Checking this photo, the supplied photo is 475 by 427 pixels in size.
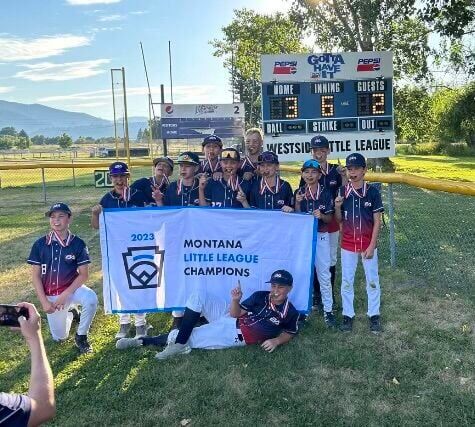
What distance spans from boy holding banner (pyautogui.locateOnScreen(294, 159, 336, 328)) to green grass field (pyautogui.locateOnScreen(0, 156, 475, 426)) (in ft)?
1.06

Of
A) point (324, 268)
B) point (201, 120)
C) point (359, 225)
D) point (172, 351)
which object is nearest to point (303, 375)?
point (172, 351)

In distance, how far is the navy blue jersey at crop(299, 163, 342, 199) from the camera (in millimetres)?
5970

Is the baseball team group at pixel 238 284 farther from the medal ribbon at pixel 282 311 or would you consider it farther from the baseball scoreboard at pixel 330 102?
the baseball scoreboard at pixel 330 102

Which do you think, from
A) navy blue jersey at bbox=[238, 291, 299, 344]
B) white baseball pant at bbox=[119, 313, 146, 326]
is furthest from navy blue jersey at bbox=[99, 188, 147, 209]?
navy blue jersey at bbox=[238, 291, 299, 344]

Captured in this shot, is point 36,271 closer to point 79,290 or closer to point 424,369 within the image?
point 79,290

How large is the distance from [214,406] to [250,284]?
1.87 metres

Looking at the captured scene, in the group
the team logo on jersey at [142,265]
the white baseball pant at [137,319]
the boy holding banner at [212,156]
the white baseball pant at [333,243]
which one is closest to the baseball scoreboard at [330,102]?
the boy holding banner at [212,156]

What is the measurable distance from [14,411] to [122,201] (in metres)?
3.99

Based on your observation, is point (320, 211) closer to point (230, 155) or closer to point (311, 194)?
point (311, 194)

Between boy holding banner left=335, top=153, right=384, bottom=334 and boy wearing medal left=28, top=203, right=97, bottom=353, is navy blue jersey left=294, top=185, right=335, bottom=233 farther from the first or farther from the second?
boy wearing medal left=28, top=203, right=97, bottom=353

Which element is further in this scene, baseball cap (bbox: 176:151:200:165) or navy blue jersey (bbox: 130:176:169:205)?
navy blue jersey (bbox: 130:176:169:205)

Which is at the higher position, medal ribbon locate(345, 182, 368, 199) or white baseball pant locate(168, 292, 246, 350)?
medal ribbon locate(345, 182, 368, 199)

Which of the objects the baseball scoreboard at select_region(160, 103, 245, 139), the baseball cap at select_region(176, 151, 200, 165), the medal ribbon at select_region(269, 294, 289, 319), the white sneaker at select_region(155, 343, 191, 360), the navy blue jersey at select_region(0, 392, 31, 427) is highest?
the baseball scoreboard at select_region(160, 103, 245, 139)

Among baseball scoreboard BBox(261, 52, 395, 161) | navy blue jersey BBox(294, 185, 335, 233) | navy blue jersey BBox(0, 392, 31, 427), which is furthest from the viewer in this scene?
baseball scoreboard BBox(261, 52, 395, 161)
